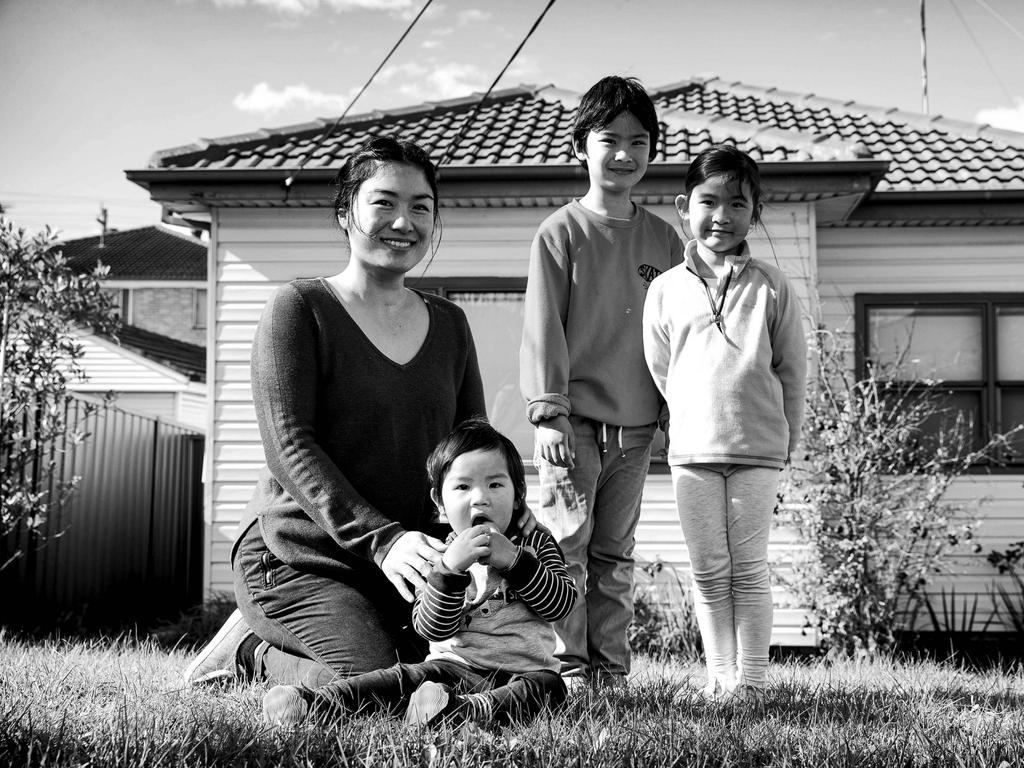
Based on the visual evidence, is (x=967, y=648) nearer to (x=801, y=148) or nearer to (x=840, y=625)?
(x=840, y=625)

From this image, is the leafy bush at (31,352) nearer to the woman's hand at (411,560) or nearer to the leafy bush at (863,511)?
the woman's hand at (411,560)

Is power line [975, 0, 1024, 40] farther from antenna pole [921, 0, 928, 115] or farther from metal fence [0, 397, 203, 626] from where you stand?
metal fence [0, 397, 203, 626]

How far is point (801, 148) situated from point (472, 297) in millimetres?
2607

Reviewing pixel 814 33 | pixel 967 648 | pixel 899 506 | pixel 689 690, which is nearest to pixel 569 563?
pixel 689 690

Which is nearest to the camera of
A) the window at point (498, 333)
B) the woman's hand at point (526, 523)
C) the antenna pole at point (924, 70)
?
the woman's hand at point (526, 523)

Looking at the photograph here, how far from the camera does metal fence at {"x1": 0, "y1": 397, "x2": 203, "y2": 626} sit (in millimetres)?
6750

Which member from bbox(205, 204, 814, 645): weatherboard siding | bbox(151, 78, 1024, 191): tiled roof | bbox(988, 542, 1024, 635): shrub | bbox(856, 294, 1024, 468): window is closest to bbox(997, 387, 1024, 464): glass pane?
bbox(856, 294, 1024, 468): window

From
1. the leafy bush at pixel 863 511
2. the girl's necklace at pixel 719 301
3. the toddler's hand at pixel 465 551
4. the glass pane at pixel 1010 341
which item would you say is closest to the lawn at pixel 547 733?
the toddler's hand at pixel 465 551

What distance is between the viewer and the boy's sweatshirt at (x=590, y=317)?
11.6 feet

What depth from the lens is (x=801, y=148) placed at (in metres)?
7.08

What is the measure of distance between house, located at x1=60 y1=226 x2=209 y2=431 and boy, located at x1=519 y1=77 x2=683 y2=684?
61.5ft

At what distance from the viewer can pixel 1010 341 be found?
7.57m

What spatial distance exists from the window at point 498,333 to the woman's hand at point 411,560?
474 centimetres

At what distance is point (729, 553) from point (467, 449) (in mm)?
1221
